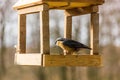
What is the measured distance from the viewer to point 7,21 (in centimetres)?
1563

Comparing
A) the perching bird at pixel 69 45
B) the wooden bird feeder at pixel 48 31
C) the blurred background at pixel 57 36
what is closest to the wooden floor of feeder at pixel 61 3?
the wooden bird feeder at pixel 48 31

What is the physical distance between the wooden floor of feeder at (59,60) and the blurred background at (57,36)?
8.73 meters

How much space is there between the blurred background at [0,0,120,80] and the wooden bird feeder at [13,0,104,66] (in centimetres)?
824

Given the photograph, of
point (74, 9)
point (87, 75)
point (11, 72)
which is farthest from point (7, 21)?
point (74, 9)

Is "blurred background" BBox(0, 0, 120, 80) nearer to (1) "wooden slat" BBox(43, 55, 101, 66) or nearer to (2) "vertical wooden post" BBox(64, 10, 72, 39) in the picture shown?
(2) "vertical wooden post" BBox(64, 10, 72, 39)

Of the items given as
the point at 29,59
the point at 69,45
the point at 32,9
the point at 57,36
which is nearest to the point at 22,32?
the point at 32,9

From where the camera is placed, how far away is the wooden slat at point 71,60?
458 centimetres

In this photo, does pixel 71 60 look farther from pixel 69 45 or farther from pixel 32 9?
pixel 32 9

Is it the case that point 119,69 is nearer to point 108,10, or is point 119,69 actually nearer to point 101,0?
point 108,10

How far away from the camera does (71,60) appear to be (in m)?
4.73

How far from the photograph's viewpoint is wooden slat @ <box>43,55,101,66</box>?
15.0 ft

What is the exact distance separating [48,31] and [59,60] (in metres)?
0.33

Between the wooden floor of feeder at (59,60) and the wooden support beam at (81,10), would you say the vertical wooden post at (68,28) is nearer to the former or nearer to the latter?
the wooden support beam at (81,10)

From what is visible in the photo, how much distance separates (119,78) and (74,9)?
465 inches
